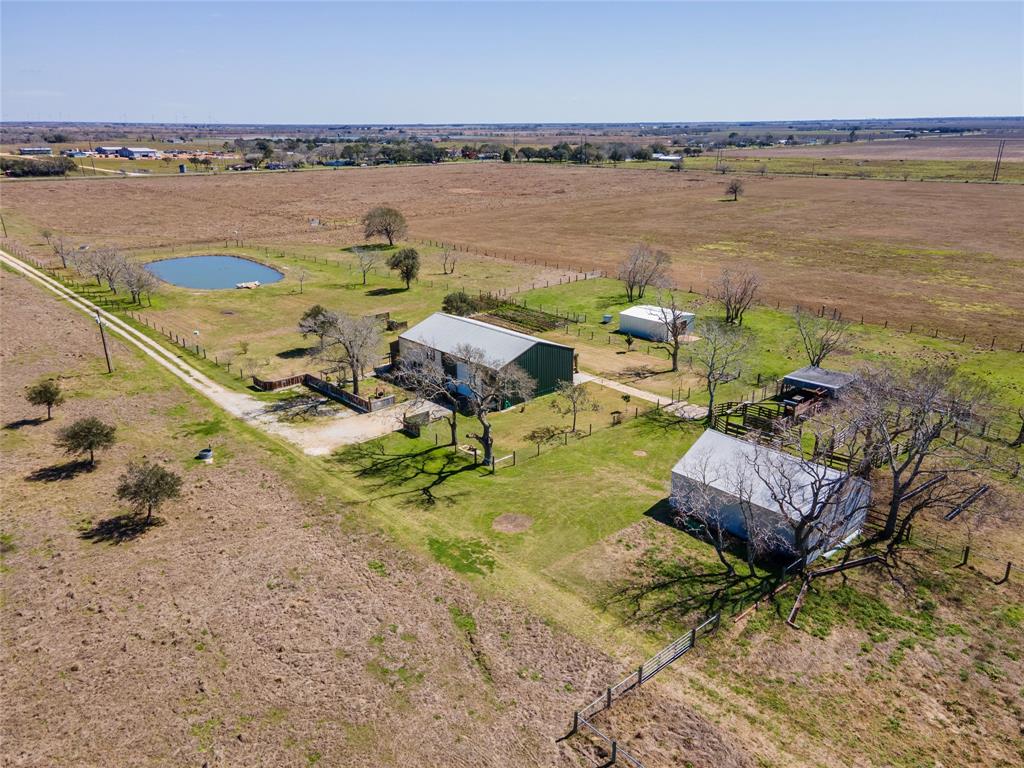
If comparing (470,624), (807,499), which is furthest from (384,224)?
(470,624)

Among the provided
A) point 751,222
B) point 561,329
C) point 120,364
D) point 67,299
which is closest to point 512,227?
point 751,222

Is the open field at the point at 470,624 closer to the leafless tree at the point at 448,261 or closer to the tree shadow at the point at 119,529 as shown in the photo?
the tree shadow at the point at 119,529

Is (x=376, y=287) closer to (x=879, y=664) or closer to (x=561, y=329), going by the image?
(x=561, y=329)

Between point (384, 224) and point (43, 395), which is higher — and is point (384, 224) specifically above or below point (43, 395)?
above

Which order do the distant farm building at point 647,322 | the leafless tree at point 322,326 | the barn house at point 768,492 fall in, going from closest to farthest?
the barn house at point 768,492 < the leafless tree at point 322,326 < the distant farm building at point 647,322

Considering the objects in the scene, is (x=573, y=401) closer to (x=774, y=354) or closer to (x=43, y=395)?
(x=774, y=354)

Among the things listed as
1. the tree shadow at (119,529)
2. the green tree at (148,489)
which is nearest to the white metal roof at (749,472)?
the green tree at (148,489)
